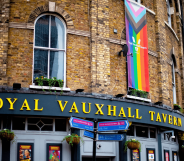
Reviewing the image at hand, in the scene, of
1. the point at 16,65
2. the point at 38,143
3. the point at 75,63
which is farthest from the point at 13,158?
the point at 75,63

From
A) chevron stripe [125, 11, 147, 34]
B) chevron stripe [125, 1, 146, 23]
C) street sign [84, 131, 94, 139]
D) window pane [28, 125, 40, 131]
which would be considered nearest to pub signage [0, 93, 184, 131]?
window pane [28, 125, 40, 131]

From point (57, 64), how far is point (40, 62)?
2.32 ft

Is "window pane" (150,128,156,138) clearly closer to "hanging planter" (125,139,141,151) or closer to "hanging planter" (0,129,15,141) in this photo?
"hanging planter" (125,139,141,151)

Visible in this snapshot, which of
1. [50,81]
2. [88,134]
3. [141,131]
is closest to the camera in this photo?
[88,134]

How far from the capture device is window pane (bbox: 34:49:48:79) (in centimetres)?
1219

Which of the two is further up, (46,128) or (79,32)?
(79,32)

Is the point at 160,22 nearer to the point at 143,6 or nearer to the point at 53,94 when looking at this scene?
the point at 143,6

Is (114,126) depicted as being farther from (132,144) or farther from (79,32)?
(79,32)

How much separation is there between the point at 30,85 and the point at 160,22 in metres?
8.60

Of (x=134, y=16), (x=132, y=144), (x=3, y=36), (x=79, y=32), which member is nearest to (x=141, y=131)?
(x=132, y=144)

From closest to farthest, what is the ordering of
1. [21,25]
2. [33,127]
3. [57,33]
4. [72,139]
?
1. [72,139]
2. [33,127]
3. [21,25]
4. [57,33]

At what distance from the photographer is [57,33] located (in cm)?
1285

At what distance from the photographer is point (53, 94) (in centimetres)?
1144

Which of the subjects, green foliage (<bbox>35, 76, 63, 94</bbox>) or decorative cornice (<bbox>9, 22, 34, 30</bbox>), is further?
decorative cornice (<bbox>9, 22, 34, 30</bbox>)
